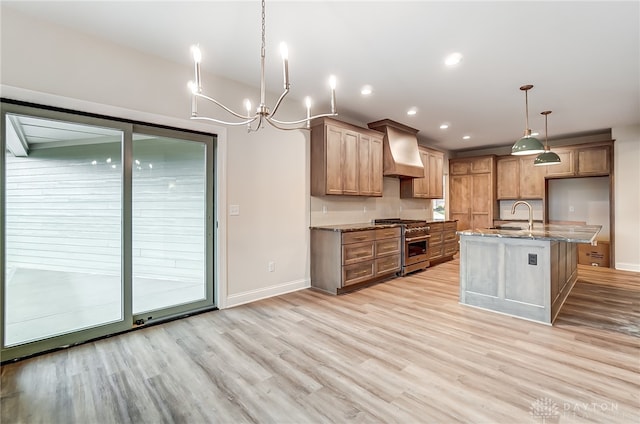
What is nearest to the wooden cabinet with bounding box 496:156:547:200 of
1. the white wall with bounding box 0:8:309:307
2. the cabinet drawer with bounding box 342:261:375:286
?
the cabinet drawer with bounding box 342:261:375:286

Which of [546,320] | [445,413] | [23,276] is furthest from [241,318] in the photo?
[546,320]

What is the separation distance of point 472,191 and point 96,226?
758 centimetres

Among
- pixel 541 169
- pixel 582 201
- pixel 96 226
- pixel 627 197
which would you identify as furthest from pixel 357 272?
pixel 582 201

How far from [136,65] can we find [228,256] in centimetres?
218

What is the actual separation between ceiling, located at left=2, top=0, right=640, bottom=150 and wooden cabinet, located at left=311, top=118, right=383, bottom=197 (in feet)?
1.45

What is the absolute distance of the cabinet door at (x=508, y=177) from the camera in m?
7.07

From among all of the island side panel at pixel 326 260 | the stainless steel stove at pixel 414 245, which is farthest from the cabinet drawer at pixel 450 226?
the island side panel at pixel 326 260

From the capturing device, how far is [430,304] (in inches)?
147

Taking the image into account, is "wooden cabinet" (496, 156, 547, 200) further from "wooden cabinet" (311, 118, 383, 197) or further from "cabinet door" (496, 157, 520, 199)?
"wooden cabinet" (311, 118, 383, 197)

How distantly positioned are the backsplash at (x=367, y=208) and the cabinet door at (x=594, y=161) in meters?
3.03

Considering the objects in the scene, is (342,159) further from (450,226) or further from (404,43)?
(450,226)

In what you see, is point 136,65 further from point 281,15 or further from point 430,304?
point 430,304

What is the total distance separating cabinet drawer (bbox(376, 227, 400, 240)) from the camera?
4684 millimetres

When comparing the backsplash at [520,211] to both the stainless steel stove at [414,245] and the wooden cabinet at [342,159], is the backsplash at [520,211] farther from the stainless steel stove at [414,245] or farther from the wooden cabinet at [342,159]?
the wooden cabinet at [342,159]
